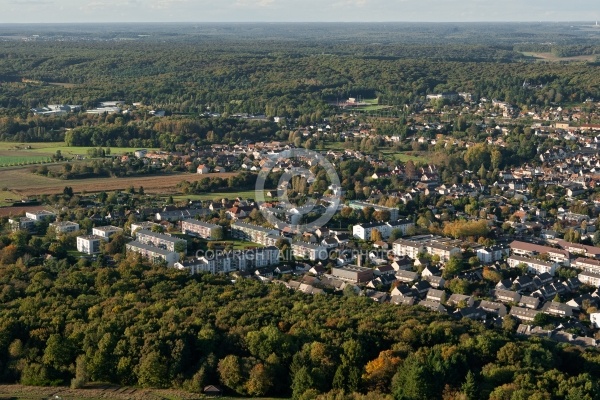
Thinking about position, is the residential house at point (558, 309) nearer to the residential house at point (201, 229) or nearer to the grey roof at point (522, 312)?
the grey roof at point (522, 312)

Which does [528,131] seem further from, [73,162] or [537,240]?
[73,162]

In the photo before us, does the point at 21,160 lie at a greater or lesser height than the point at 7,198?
lesser

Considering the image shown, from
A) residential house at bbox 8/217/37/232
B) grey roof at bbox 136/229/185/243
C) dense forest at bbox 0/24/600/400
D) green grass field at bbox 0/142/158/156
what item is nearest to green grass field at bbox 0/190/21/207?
dense forest at bbox 0/24/600/400

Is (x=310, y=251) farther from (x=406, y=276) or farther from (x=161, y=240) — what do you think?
(x=161, y=240)

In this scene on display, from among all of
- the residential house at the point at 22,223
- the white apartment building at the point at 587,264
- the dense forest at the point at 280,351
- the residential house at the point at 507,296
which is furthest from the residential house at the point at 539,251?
the residential house at the point at 22,223

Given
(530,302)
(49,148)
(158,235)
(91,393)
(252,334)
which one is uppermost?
(252,334)

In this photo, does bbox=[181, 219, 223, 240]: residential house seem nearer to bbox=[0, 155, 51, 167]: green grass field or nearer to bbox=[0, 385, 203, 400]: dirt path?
bbox=[0, 385, 203, 400]: dirt path

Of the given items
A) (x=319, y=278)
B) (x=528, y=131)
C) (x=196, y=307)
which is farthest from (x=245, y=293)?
(x=528, y=131)

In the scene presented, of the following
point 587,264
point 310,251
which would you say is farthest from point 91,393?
point 587,264
